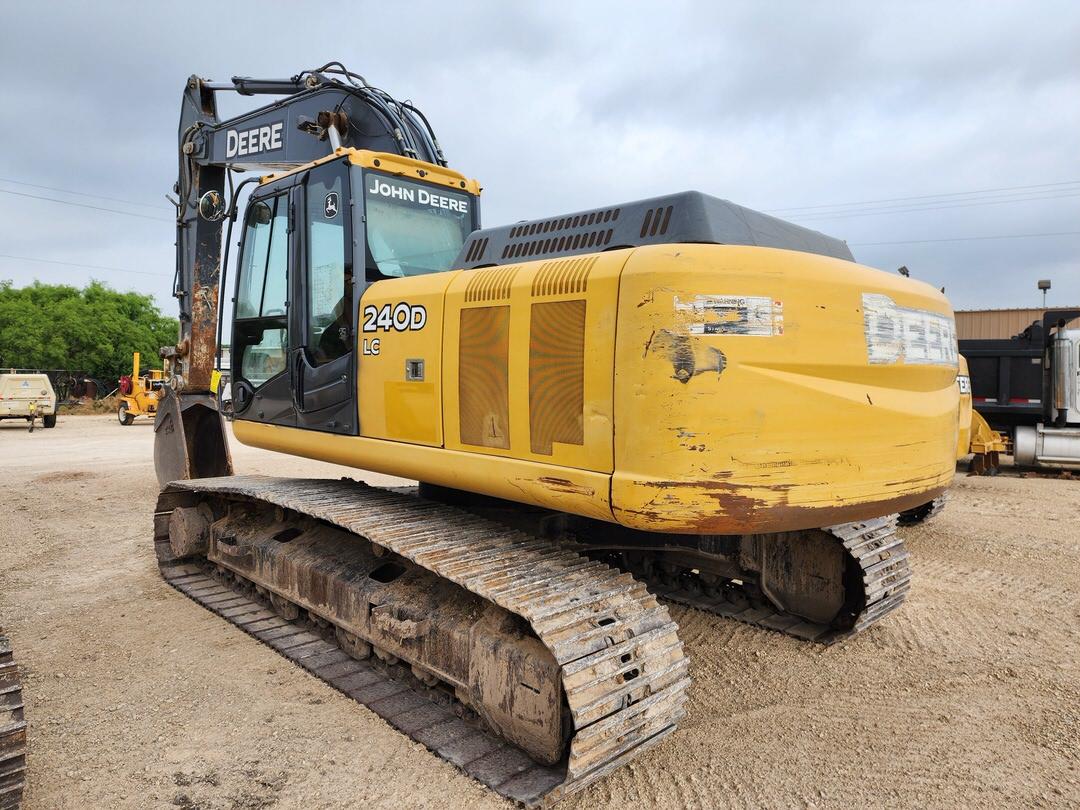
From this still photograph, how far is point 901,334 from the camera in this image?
3080 mm

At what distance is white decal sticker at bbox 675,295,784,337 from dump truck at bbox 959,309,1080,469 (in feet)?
37.5

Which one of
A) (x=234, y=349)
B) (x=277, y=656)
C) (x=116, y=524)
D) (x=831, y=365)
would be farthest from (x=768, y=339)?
(x=116, y=524)

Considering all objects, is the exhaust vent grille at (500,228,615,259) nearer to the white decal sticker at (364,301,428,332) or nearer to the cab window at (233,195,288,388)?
the white decal sticker at (364,301,428,332)

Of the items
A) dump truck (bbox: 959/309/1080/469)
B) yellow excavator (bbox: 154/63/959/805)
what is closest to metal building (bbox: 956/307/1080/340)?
dump truck (bbox: 959/309/1080/469)

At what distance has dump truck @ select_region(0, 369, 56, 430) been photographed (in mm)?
19688

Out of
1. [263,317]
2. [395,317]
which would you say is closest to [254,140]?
[263,317]

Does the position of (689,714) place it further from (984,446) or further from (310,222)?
(984,446)

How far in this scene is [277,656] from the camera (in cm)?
420

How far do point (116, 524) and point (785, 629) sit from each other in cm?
681

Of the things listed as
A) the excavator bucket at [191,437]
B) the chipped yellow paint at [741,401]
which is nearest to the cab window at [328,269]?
the chipped yellow paint at [741,401]

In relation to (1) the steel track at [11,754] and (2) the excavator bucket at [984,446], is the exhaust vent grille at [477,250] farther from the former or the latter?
(2) the excavator bucket at [984,446]

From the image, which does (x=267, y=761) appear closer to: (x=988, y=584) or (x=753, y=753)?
(x=753, y=753)

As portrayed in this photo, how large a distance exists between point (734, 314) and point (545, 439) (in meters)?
0.93

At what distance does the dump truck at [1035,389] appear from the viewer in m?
11.7
